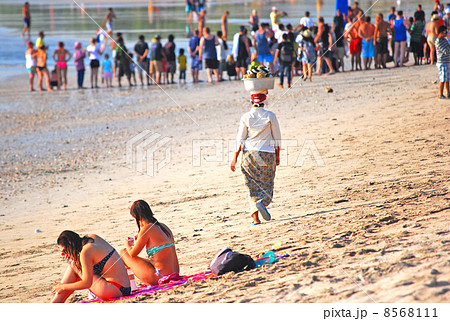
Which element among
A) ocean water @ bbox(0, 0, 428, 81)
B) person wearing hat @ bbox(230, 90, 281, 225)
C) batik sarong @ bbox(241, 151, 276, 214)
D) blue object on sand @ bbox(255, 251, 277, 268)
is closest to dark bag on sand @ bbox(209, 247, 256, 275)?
blue object on sand @ bbox(255, 251, 277, 268)

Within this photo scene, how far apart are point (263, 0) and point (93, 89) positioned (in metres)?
33.5

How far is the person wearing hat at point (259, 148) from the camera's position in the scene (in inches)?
251

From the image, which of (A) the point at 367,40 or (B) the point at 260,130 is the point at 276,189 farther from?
(A) the point at 367,40

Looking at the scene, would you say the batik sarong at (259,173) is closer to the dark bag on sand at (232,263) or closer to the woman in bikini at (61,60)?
the dark bag on sand at (232,263)

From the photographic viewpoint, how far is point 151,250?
5465mm

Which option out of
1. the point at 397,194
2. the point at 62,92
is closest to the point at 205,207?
the point at 397,194

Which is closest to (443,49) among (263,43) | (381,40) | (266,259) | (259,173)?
(259,173)

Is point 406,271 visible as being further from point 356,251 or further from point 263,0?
point 263,0

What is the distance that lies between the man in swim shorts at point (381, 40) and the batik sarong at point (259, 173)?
37.0 feet

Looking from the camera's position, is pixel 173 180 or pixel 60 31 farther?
pixel 60 31

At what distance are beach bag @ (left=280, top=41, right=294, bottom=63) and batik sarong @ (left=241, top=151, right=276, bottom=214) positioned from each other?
26.9 ft

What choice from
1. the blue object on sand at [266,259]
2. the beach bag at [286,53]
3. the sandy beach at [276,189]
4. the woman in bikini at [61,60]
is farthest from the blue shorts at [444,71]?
the woman in bikini at [61,60]

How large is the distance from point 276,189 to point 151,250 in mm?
2819

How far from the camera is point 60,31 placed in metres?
31.1
